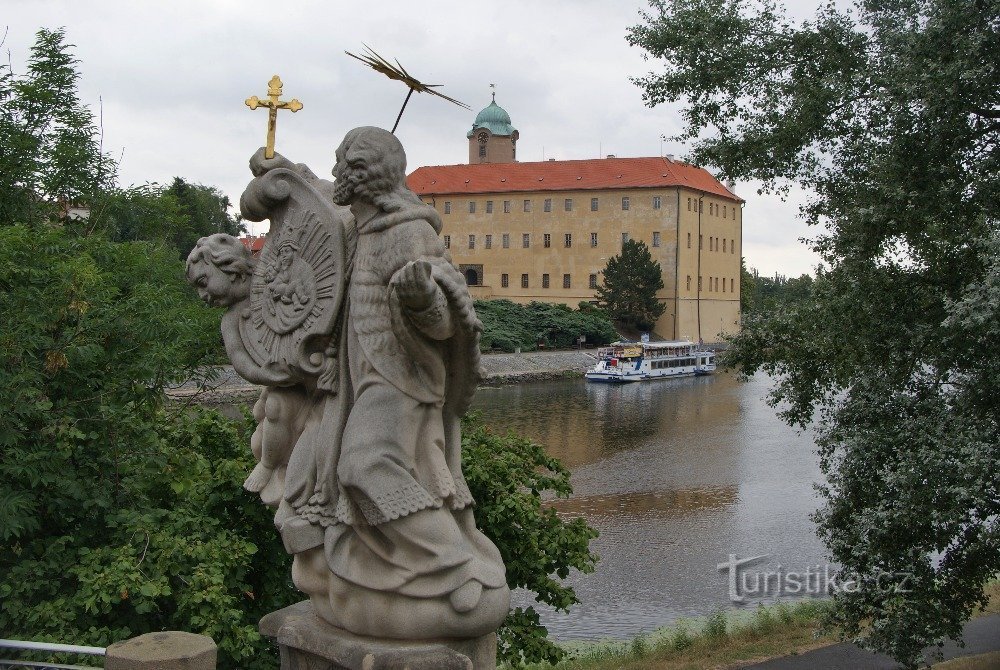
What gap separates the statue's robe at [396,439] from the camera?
13.6 ft

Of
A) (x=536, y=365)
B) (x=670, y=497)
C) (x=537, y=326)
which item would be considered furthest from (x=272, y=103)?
(x=537, y=326)

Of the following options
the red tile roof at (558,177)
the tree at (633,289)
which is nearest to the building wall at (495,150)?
the red tile roof at (558,177)

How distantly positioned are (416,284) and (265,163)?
1196 millimetres

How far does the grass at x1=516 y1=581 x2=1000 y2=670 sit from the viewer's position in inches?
448

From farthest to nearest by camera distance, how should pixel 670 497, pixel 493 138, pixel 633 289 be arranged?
pixel 493 138
pixel 633 289
pixel 670 497

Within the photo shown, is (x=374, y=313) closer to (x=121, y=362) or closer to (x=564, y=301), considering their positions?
(x=121, y=362)

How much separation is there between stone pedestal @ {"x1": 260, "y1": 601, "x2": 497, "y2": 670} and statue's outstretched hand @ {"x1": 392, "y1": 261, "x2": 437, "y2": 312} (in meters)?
1.30

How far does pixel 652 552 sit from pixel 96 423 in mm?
13154

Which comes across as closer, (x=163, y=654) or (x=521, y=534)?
(x=163, y=654)

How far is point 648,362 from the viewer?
185 ft

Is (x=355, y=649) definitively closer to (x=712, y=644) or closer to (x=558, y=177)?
(x=712, y=644)

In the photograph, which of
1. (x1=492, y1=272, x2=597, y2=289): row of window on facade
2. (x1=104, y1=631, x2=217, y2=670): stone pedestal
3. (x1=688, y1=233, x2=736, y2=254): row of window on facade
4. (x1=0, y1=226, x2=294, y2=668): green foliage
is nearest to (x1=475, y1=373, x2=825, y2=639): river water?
(x1=0, y1=226, x2=294, y2=668): green foliage

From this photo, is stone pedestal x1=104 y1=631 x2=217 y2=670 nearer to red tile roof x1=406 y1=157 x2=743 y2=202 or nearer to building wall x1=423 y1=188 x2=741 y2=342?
building wall x1=423 y1=188 x2=741 y2=342

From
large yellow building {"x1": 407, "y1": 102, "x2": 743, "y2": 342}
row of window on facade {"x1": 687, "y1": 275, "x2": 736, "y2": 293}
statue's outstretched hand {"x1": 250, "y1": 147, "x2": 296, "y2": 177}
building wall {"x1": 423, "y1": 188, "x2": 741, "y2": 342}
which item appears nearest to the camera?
statue's outstretched hand {"x1": 250, "y1": 147, "x2": 296, "y2": 177}
